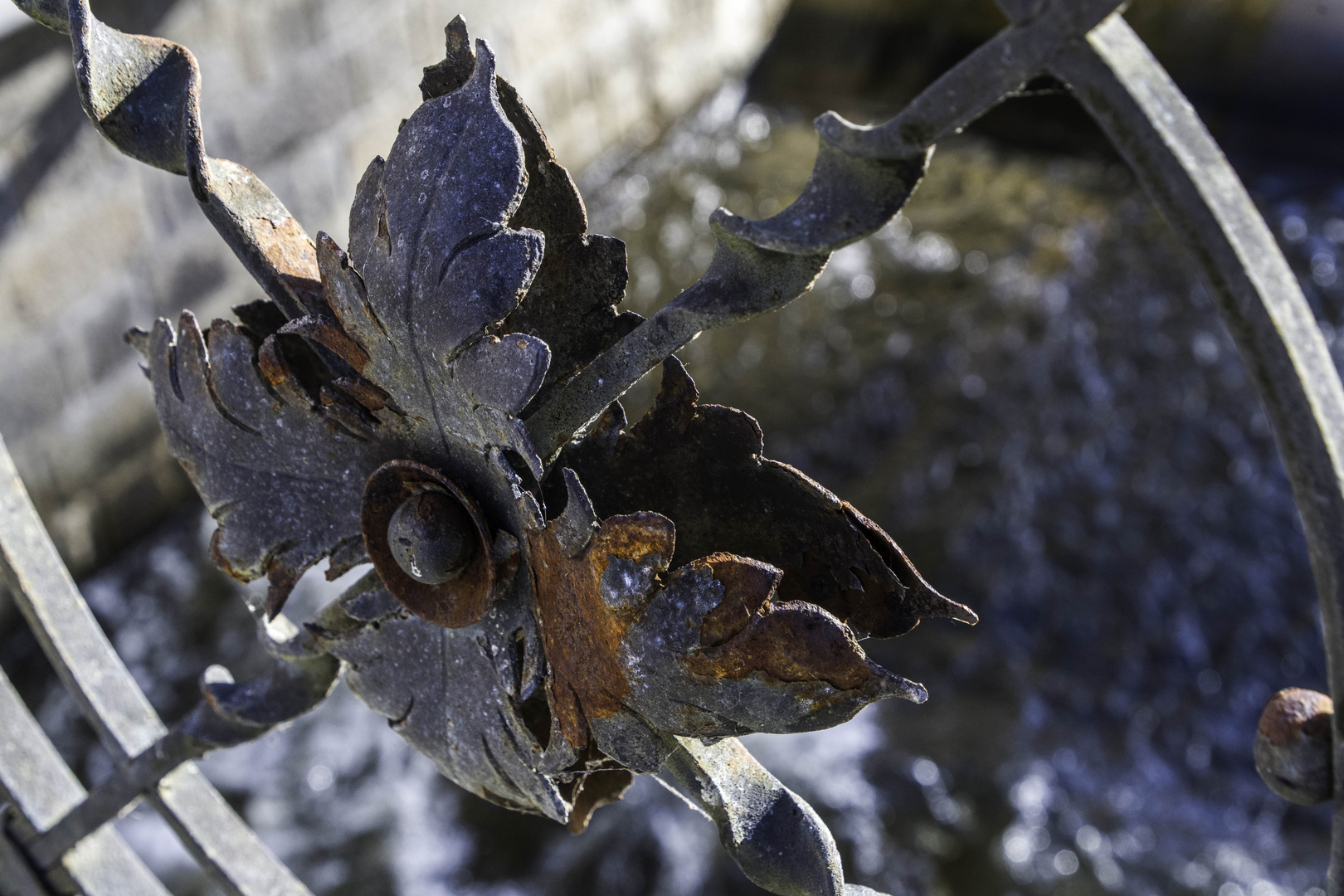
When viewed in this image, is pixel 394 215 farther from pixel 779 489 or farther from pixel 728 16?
pixel 728 16

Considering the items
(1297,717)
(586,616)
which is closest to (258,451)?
(586,616)

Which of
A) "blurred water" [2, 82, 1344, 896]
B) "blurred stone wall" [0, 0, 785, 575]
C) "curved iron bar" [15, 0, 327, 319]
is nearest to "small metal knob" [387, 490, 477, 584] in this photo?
"curved iron bar" [15, 0, 327, 319]

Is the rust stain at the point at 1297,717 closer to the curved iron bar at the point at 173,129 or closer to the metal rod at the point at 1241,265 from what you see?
the metal rod at the point at 1241,265

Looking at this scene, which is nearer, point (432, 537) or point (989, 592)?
point (432, 537)

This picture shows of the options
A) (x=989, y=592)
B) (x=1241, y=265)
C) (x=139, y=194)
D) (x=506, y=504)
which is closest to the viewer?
(x=1241, y=265)

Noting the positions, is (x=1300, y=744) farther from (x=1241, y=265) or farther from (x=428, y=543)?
(x=428, y=543)

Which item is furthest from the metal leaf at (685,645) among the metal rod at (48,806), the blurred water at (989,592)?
the blurred water at (989,592)

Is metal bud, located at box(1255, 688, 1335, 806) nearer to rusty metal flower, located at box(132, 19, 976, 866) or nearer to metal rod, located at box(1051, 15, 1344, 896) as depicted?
metal rod, located at box(1051, 15, 1344, 896)
